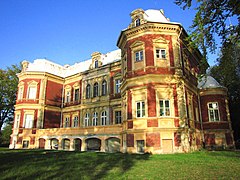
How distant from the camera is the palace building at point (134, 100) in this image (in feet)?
52.7

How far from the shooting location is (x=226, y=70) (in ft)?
36.9

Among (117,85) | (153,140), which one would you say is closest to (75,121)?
(117,85)

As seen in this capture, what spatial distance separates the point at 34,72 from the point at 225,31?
27.0 metres

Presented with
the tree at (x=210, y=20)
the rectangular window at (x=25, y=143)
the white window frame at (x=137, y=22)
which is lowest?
the rectangular window at (x=25, y=143)

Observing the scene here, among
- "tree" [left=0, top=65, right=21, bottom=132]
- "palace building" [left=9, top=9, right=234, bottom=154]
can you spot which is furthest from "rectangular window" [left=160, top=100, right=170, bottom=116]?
"tree" [left=0, top=65, right=21, bottom=132]

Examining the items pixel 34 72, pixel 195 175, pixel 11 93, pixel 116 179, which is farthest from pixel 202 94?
pixel 11 93

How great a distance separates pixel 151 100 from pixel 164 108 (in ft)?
4.10

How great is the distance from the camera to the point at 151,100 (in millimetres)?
16234

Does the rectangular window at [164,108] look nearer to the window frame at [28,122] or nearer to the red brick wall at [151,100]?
the red brick wall at [151,100]

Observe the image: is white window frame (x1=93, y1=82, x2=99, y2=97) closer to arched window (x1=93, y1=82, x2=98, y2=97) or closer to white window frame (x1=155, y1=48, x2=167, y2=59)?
arched window (x1=93, y1=82, x2=98, y2=97)

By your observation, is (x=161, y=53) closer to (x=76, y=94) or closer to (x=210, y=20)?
(x=210, y=20)

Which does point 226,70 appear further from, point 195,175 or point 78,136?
point 78,136

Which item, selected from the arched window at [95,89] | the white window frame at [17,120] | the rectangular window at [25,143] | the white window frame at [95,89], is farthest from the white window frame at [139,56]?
the white window frame at [17,120]

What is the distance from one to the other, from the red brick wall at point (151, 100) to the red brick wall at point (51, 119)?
61.5 feet
